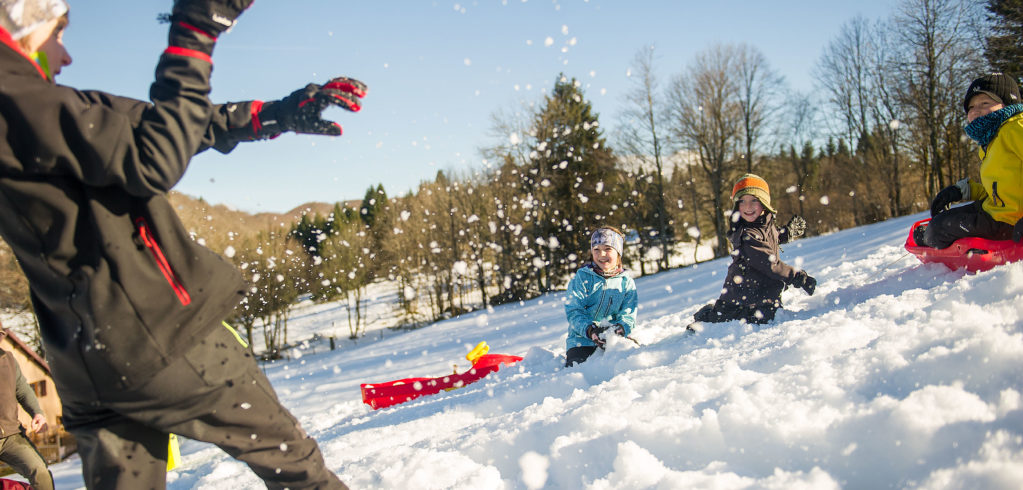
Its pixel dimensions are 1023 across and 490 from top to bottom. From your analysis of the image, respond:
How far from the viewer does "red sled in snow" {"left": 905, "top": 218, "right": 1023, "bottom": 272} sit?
3451 millimetres

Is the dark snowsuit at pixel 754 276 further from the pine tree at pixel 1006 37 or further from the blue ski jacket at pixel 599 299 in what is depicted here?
the pine tree at pixel 1006 37

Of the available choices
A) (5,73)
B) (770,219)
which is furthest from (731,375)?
(5,73)

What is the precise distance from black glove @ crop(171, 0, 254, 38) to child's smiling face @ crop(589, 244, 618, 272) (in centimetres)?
345

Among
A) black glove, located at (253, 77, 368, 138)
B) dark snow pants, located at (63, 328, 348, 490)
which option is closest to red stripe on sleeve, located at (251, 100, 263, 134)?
black glove, located at (253, 77, 368, 138)

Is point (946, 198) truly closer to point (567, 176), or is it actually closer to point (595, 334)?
point (595, 334)

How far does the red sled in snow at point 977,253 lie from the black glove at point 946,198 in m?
0.42

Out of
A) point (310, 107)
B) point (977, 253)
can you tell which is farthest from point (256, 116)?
point (977, 253)

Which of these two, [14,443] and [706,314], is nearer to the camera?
[14,443]

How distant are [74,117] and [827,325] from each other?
3.41 m

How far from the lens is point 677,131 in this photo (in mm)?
24891

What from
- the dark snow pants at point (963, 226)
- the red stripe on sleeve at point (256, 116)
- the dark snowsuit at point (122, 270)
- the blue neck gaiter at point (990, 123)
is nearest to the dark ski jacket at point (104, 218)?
the dark snowsuit at point (122, 270)

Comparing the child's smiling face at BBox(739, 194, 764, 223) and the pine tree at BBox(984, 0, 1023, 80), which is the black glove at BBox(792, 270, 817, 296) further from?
the pine tree at BBox(984, 0, 1023, 80)

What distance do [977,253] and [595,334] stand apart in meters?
2.84

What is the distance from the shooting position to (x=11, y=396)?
11.4 feet
